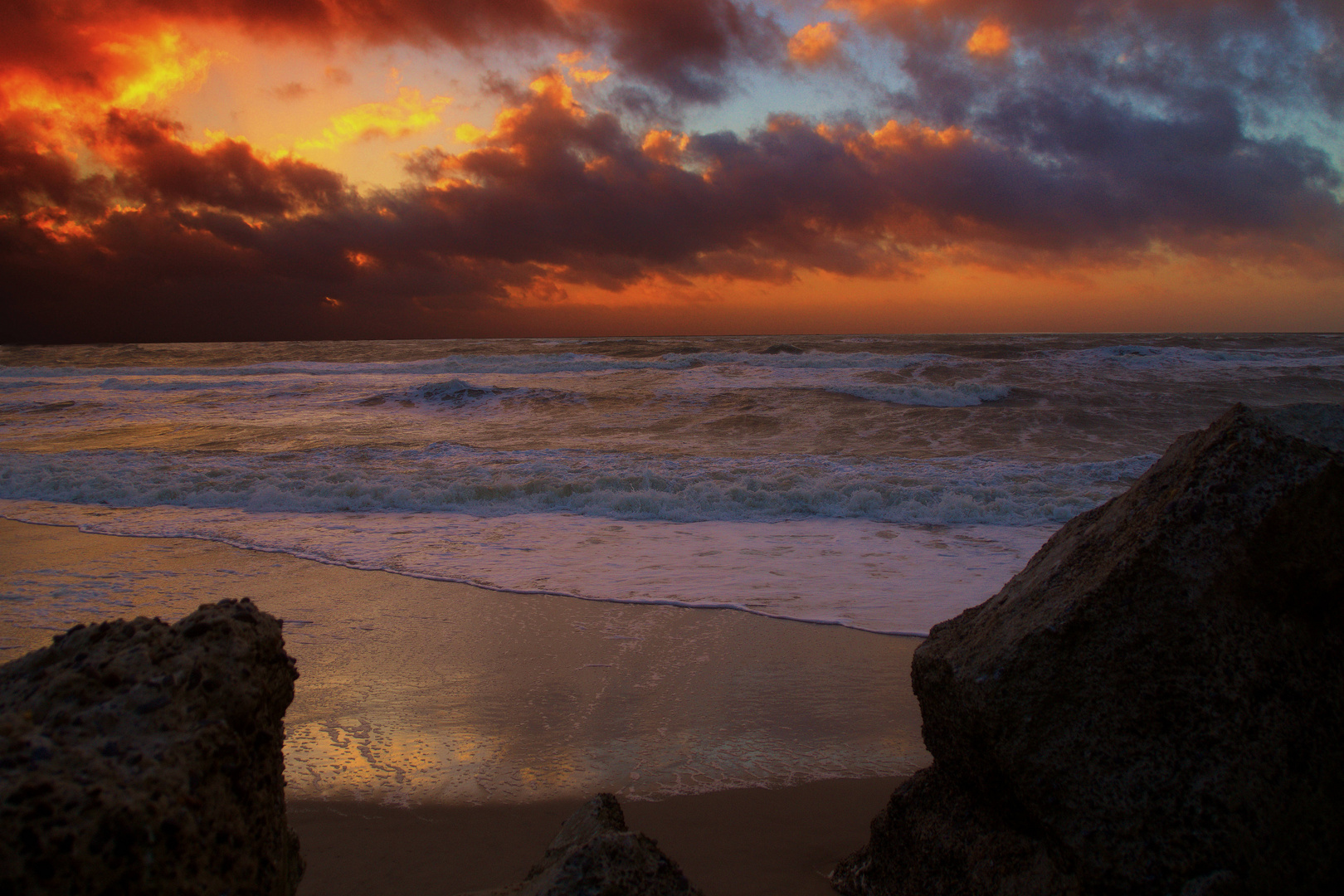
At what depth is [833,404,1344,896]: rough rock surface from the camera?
149cm

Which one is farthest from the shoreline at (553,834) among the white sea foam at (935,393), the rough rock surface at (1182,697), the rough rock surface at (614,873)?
the white sea foam at (935,393)

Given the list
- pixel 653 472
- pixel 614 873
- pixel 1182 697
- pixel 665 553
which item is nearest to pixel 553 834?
pixel 614 873

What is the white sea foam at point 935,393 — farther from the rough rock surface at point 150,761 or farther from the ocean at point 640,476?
the rough rock surface at point 150,761

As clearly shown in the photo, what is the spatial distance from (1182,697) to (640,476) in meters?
7.11

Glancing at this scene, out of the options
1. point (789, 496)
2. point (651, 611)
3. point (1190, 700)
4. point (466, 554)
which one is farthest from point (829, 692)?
point (789, 496)

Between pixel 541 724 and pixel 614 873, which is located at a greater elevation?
pixel 614 873

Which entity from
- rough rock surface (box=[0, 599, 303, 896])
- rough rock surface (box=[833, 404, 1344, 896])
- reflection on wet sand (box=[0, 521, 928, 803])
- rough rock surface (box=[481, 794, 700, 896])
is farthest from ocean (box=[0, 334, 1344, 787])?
rough rock surface (box=[0, 599, 303, 896])

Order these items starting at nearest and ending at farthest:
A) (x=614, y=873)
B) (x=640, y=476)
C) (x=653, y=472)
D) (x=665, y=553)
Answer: (x=614, y=873) → (x=665, y=553) → (x=640, y=476) → (x=653, y=472)

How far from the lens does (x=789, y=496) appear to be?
7.85 metres

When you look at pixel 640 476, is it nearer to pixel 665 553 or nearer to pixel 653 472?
pixel 653 472

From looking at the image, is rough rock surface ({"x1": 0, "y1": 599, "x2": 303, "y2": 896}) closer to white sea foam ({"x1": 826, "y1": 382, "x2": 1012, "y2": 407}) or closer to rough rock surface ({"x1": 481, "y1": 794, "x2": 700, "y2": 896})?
rough rock surface ({"x1": 481, "y1": 794, "x2": 700, "y2": 896})

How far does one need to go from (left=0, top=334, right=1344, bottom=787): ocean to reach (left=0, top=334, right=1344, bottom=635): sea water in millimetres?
42

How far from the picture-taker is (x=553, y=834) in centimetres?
254

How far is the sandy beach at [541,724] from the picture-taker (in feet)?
8.15
